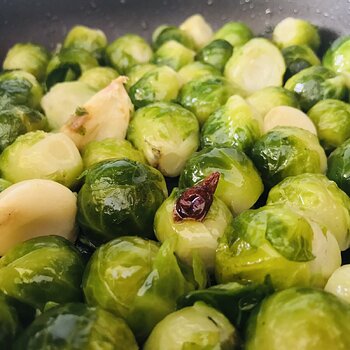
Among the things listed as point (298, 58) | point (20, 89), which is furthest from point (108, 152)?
point (298, 58)

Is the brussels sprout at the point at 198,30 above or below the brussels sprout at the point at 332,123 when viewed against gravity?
above

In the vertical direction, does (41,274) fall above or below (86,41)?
below

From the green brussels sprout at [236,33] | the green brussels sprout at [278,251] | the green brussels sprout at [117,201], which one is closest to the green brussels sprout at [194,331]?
the green brussels sprout at [278,251]

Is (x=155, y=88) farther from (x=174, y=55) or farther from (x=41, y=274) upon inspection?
(x=41, y=274)

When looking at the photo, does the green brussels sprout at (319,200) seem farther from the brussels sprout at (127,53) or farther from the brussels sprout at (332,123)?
the brussels sprout at (127,53)

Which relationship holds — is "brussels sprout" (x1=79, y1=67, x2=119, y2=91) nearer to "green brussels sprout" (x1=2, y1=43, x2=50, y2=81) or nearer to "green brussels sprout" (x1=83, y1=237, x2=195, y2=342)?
"green brussels sprout" (x1=2, y1=43, x2=50, y2=81)

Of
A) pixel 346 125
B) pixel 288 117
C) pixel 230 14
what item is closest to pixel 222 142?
pixel 288 117
